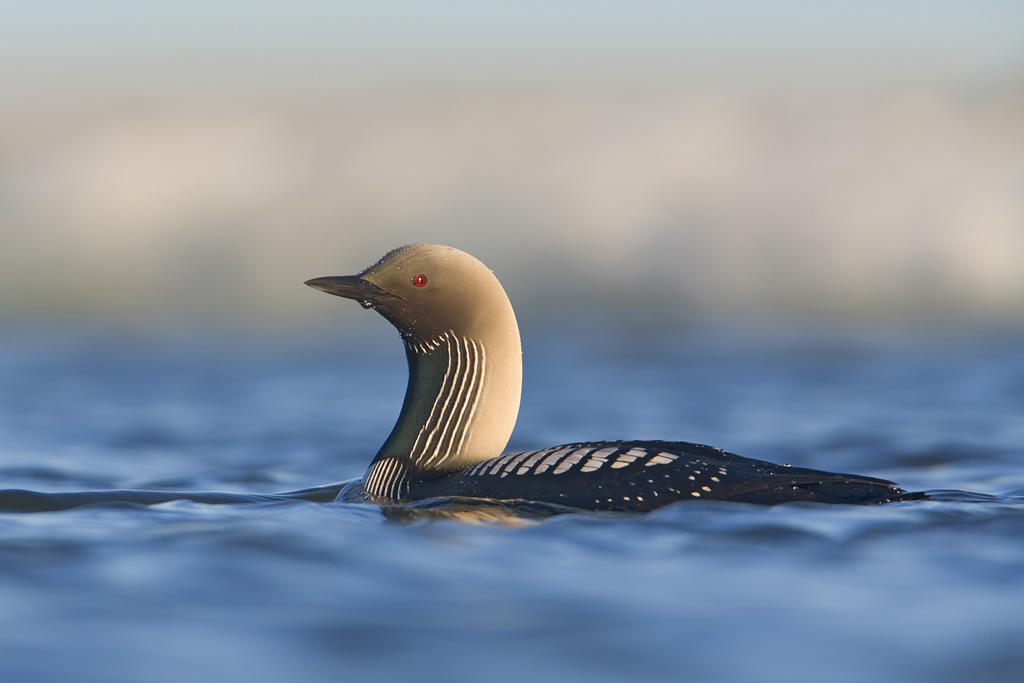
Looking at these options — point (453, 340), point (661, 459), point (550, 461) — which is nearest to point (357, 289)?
point (453, 340)

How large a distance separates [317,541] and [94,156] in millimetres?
16388

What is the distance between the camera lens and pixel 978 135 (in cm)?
1870

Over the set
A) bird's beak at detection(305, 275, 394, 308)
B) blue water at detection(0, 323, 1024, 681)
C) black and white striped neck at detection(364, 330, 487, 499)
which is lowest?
blue water at detection(0, 323, 1024, 681)

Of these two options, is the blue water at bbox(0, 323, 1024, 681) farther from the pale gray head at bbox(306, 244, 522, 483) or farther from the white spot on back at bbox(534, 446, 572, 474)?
the pale gray head at bbox(306, 244, 522, 483)

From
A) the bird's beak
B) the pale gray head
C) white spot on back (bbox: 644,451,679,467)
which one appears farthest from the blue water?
the bird's beak

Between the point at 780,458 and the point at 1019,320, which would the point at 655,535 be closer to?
the point at 780,458

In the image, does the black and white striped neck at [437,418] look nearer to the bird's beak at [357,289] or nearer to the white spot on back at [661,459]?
the bird's beak at [357,289]

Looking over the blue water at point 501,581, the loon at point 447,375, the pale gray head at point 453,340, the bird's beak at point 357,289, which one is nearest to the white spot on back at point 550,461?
the loon at point 447,375

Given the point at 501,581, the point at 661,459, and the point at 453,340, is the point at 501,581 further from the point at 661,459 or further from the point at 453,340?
A: the point at 453,340

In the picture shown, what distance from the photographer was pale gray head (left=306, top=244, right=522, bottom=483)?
14.6ft

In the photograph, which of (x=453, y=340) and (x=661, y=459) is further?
(x=453, y=340)

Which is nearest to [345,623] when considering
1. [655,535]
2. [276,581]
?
[276,581]

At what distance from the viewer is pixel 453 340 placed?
450 centimetres

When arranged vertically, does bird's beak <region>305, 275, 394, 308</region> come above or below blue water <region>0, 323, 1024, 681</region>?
above
